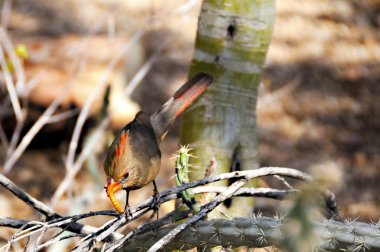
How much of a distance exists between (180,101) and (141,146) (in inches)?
13.3

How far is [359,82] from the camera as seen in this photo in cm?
700

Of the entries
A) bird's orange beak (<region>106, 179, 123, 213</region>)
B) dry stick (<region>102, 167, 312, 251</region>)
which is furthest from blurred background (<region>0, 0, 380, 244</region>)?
dry stick (<region>102, 167, 312, 251</region>)

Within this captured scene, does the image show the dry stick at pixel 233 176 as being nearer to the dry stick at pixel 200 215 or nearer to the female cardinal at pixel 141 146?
the dry stick at pixel 200 215

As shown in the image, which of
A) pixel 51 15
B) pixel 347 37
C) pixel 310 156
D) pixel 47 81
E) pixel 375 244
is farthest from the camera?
pixel 347 37

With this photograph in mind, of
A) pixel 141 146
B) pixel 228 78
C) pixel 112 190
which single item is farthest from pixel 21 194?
pixel 228 78

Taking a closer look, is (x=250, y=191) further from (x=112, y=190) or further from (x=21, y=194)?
(x=21, y=194)

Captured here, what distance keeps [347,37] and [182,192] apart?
224 inches

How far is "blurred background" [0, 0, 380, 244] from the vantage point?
5.30 meters

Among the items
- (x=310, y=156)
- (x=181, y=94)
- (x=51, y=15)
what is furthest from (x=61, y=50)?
(x=181, y=94)

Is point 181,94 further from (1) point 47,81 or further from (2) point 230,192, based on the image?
(1) point 47,81

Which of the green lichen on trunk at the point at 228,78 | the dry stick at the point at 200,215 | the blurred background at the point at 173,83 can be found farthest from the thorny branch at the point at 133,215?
the blurred background at the point at 173,83

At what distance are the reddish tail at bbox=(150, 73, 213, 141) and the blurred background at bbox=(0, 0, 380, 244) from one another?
7.21ft

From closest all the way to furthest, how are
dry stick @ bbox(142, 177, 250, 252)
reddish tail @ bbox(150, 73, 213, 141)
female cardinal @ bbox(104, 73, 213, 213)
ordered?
dry stick @ bbox(142, 177, 250, 252)
female cardinal @ bbox(104, 73, 213, 213)
reddish tail @ bbox(150, 73, 213, 141)

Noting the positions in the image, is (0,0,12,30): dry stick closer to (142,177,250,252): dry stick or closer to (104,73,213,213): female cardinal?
(104,73,213,213): female cardinal
